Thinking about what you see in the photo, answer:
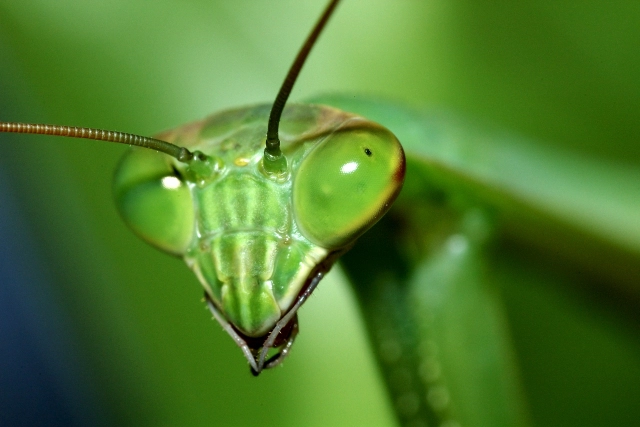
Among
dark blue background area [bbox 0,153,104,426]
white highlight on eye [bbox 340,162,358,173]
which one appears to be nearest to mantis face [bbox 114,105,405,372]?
white highlight on eye [bbox 340,162,358,173]

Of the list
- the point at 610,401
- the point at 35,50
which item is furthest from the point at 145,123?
the point at 610,401

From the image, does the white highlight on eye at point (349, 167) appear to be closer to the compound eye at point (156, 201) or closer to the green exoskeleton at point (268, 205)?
the green exoskeleton at point (268, 205)

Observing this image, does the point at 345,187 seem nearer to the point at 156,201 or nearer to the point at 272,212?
the point at 272,212

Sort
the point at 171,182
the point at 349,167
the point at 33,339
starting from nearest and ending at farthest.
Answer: the point at 349,167 < the point at 171,182 < the point at 33,339

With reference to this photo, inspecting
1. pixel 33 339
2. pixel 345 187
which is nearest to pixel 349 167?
pixel 345 187

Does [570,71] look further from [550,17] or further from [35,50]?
[35,50]

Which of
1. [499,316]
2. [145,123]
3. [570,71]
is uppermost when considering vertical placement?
[145,123]

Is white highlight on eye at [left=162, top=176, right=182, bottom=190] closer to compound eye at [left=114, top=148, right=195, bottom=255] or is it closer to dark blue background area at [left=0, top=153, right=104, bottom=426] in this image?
compound eye at [left=114, top=148, right=195, bottom=255]
